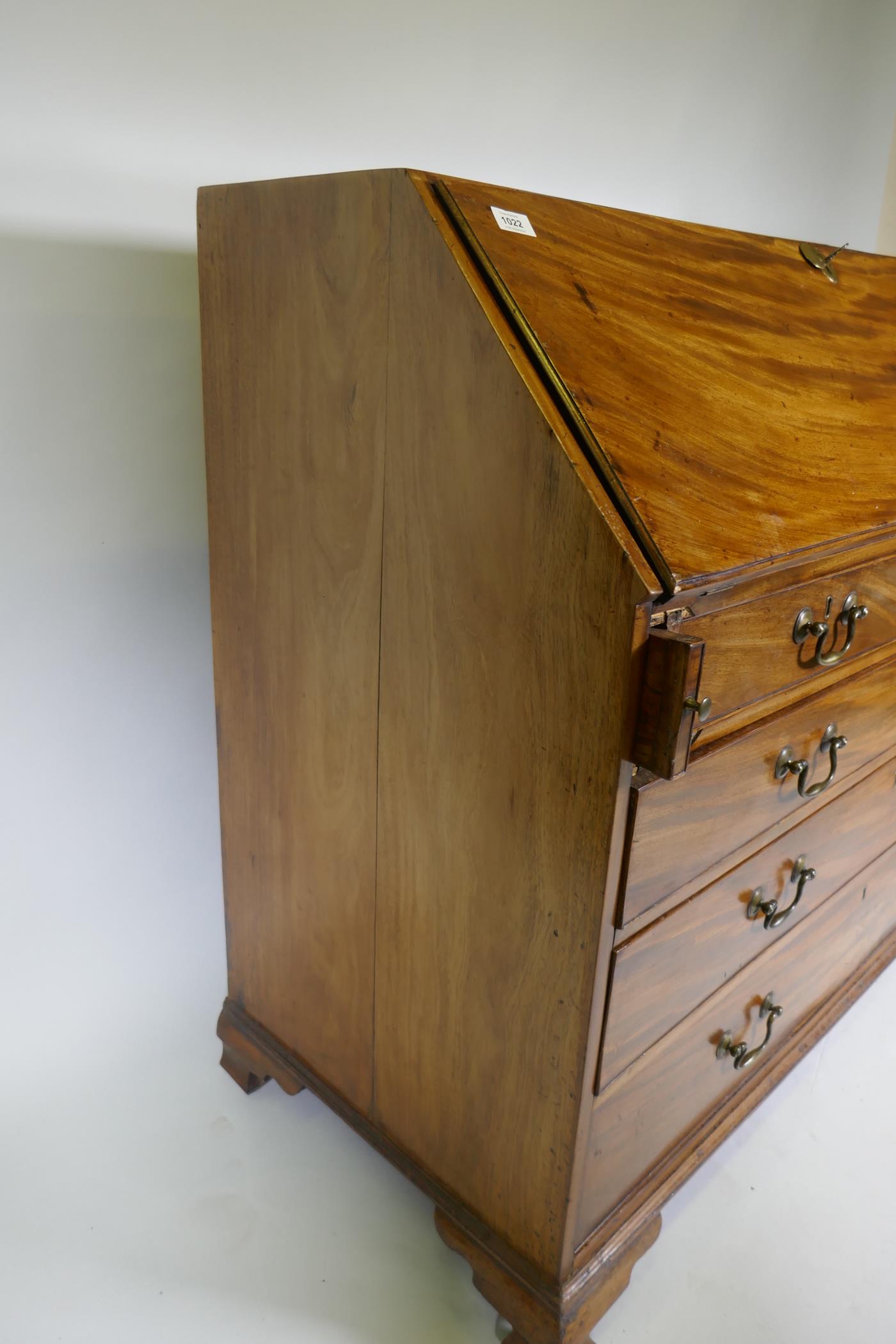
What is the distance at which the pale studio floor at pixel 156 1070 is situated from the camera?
116cm

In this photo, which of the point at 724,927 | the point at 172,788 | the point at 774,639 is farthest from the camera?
the point at 172,788

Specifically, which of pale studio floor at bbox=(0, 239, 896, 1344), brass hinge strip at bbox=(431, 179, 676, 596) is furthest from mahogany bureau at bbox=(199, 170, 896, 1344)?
pale studio floor at bbox=(0, 239, 896, 1344)

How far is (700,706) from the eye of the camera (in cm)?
79

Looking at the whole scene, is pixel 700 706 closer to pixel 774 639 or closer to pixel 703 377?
pixel 774 639

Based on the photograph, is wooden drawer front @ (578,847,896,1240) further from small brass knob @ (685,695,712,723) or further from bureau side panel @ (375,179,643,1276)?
small brass knob @ (685,695,712,723)

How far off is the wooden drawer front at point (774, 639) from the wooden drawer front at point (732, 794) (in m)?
0.04

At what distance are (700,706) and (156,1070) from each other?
1119mm

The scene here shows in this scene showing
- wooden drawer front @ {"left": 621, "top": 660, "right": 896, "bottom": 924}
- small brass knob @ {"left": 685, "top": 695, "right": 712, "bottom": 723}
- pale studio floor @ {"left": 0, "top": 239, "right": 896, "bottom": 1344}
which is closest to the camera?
small brass knob @ {"left": 685, "top": 695, "right": 712, "bottom": 723}

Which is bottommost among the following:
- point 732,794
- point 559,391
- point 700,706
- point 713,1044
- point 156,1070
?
point 156,1070

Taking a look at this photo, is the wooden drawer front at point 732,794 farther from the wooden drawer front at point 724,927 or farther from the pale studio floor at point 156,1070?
the pale studio floor at point 156,1070

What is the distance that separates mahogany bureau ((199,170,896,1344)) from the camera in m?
0.82

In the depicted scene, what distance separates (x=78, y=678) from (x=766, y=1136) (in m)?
1.22

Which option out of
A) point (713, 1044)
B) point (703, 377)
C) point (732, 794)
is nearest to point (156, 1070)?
point (713, 1044)

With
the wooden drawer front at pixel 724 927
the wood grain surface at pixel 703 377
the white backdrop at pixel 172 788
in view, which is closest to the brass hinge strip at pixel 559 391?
the wood grain surface at pixel 703 377
